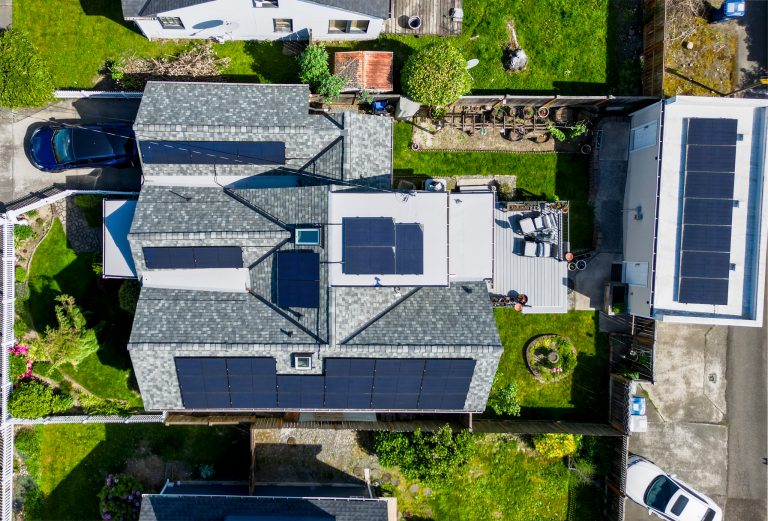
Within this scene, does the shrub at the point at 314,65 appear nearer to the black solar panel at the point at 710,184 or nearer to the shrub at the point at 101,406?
the black solar panel at the point at 710,184

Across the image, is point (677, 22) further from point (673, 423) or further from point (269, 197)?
point (269, 197)

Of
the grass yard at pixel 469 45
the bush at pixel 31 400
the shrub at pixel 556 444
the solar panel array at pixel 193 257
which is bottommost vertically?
the shrub at pixel 556 444

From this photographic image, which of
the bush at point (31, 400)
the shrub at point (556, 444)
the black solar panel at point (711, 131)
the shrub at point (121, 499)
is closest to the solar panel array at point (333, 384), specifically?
the shrub at point (556, 444)

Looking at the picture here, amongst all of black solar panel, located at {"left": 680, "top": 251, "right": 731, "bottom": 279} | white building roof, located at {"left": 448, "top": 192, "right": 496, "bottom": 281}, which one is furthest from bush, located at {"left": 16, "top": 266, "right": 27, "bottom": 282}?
black solar panel, located at {"left": 680, "top": 251, "right": 731, "bottom": 279}

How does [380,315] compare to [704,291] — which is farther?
[704,291]

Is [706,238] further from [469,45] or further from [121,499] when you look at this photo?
[121,499]

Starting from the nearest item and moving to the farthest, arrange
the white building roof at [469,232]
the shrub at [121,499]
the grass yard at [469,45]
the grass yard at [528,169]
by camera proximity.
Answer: the white building roof at [469,232] → the shrub at [121,499] → the grass yard at [469,45] → the grass yard at [528,169]

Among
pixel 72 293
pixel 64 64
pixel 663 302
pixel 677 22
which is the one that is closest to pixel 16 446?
pixel 72 293

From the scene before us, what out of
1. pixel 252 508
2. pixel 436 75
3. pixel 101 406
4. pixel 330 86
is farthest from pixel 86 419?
pixel 436 75
